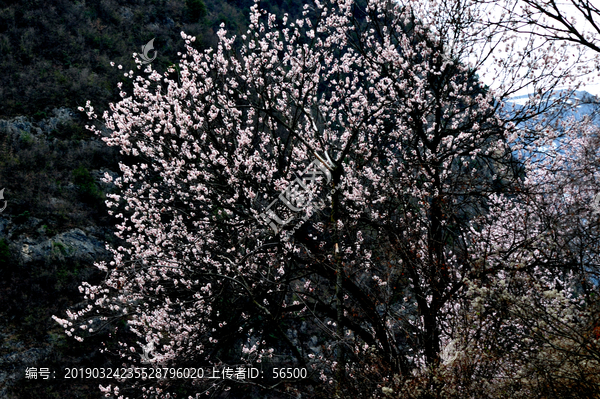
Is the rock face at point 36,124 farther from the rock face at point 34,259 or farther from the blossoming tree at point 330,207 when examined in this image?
the blossoming tree at point 330,207

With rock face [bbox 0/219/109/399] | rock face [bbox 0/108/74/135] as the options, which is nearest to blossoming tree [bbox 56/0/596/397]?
rock face [bbox 0/219/109/399]

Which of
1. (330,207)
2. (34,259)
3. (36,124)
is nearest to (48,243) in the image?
(34,259)

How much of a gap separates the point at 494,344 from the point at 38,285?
46.3 feet

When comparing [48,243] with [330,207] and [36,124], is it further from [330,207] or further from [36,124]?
[330,207]

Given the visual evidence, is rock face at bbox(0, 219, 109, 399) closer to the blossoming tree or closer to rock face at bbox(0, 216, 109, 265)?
rock face at bbox(0, 216, 109, 265)

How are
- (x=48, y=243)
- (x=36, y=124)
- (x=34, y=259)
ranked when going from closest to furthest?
(x=34, y=259) < (x=48, y=243) < (x=36, y=124)

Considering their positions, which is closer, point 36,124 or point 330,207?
point 330,207

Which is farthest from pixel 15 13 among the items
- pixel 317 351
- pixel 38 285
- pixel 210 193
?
pixel 317 351

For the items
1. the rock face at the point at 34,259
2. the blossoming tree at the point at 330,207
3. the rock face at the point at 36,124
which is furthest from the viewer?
the rock face at the point at 36,124

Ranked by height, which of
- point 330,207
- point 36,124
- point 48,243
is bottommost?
point 330,207

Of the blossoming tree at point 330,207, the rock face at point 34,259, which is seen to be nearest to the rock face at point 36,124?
the rock face at point 34,259

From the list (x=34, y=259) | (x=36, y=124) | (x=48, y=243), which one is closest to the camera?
(x=34, y=259)

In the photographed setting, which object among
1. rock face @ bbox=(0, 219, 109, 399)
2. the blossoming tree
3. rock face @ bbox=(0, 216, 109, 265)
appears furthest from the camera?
rock face @ bbox=(0, 216, 109, 265)

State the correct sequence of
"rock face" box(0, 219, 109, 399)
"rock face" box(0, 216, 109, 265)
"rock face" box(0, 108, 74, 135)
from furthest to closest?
"rock face" box(0, 108, 74, 135)
"rock face" box(0, 216, 109, 265)
"rock face" box(0, 219, 109, 399)
